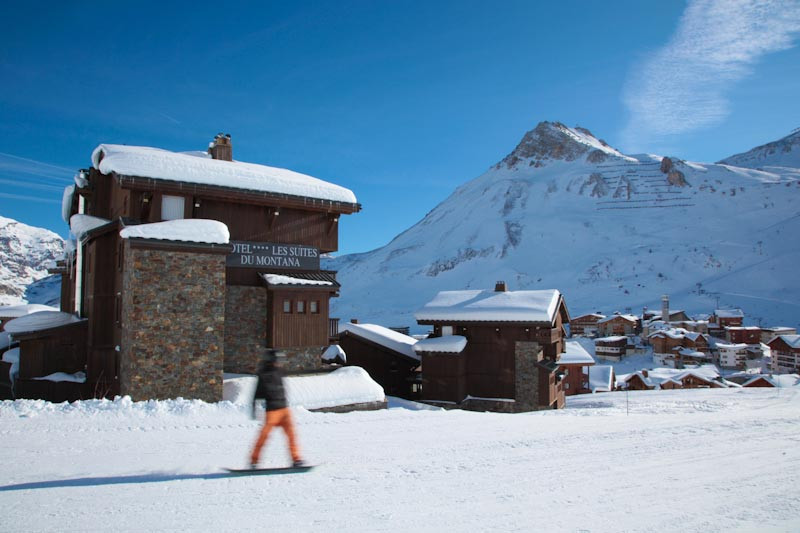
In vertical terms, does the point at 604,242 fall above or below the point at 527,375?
above

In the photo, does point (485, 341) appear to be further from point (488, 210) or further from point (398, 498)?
point (488, 210)

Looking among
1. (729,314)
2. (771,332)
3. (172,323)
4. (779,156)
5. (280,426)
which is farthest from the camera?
(779,156)

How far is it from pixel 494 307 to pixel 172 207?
43.8 ft

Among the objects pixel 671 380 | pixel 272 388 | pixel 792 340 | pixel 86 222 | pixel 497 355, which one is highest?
pixel 86 222

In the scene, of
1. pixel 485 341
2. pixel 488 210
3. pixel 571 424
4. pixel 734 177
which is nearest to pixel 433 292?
pixel 488 210

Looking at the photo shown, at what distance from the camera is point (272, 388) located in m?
6.26

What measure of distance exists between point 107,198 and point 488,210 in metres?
110

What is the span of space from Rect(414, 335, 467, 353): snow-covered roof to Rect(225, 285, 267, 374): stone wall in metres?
8.01

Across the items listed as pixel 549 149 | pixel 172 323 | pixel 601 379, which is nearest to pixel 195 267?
pixel 172 323

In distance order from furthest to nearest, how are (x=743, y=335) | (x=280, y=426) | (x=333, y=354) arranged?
(x=743, y=335), (x=333, y=354), (x=280, y=426)

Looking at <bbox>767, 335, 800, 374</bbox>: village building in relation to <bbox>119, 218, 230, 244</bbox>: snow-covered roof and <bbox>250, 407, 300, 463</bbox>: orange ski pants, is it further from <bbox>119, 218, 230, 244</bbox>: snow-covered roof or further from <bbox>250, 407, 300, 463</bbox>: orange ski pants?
<bbox>250, 407, 300, 463</bbox>: orange ski pants

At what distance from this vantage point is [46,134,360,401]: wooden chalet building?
12.1 m

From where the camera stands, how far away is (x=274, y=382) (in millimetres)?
6277

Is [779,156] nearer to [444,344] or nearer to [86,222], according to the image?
[444,344]
